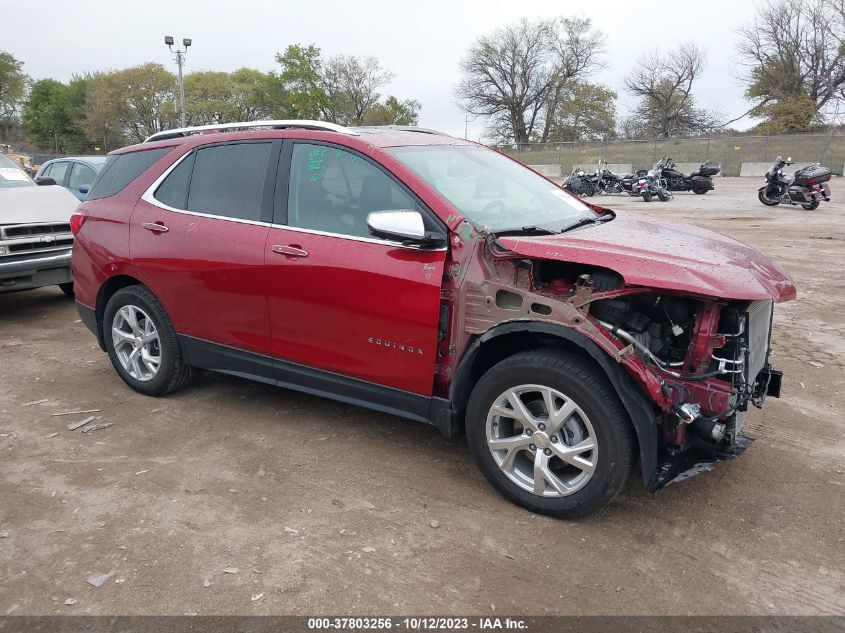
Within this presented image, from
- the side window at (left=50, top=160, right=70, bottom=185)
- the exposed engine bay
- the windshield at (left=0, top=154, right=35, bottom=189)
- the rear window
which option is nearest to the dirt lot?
the exposed engine bay

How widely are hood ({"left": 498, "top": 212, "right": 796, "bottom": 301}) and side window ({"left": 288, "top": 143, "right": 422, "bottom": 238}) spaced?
757 millimetres

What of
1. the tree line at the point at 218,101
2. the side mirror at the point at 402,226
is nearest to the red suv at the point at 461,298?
the side mirror at the point at 402,226

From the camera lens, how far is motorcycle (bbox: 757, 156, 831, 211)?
16875 millimetres

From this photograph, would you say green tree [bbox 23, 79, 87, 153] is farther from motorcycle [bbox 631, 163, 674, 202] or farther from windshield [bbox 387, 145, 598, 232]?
windshield [bbox 387, 145, 598, 232]

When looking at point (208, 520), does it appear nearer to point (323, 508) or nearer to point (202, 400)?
point (323, 508)

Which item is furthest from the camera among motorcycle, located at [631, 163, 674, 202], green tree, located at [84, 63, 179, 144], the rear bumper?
green tree, located at [84, 63, 179, 144]

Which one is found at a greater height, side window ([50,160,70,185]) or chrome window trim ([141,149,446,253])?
side window ([50,160,70,185])

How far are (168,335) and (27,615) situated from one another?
2.21 m

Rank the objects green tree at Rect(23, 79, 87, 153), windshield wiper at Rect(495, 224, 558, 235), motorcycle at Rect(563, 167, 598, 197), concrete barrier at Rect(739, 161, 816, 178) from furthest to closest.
Answer: green tree at Rect(23, 79, 87, 153) → concrete barrier at Rect(739, 161, 816, 178) → motorcycle at Rect(563, 167, 598, 197) → windshield wiper at Rect(495, 224, 558, 235)

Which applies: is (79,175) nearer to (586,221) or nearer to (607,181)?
(586,221)

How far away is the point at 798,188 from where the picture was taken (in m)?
17.1

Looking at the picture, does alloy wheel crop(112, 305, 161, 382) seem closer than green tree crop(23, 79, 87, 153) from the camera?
Yes

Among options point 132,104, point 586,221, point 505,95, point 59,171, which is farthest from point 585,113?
point 586,221

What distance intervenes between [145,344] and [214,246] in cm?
111
